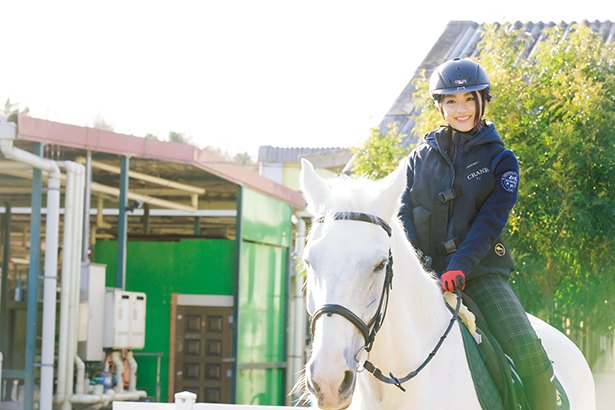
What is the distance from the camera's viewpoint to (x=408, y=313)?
4.64m

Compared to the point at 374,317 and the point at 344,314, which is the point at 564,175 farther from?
the point at 344,314

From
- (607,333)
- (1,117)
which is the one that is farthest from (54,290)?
(607,333)

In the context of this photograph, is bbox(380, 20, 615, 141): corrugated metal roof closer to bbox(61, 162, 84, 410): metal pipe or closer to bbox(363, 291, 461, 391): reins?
bbox(61, 162, 84, 410): metal pipe

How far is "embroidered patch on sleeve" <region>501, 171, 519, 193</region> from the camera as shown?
516 centimetres

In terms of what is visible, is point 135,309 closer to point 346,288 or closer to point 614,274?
point 614,274

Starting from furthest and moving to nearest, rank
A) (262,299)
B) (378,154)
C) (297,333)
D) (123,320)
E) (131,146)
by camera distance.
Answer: (297,333) < (262,299) < (123,320) < (131,146) < (378,154)

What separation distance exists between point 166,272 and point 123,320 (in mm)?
3257

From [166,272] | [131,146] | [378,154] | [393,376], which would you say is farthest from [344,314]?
[166,272]

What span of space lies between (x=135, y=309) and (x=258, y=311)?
3593 millimetres

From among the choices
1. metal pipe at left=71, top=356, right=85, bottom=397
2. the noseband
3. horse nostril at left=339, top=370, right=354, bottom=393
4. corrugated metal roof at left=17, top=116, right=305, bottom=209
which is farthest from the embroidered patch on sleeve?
metal pipe at left=71, top=356, right=85, bottom=397

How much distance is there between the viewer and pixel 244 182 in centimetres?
1766

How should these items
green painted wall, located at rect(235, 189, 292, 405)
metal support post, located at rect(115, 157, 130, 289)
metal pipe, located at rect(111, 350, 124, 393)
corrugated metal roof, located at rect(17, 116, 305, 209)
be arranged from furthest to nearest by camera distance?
1. green painted wall, located at rect(235, 189, 292, 405)
2. metal support post, located at rect(115, 157, 130, 289)
3. metal pipe, located at rect(111, 350, 124, 393)
4. corrugated metal roof, located at rect(17, 116, 305, 209)

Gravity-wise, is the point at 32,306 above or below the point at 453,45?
below

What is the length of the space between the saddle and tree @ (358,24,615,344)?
216 inches
